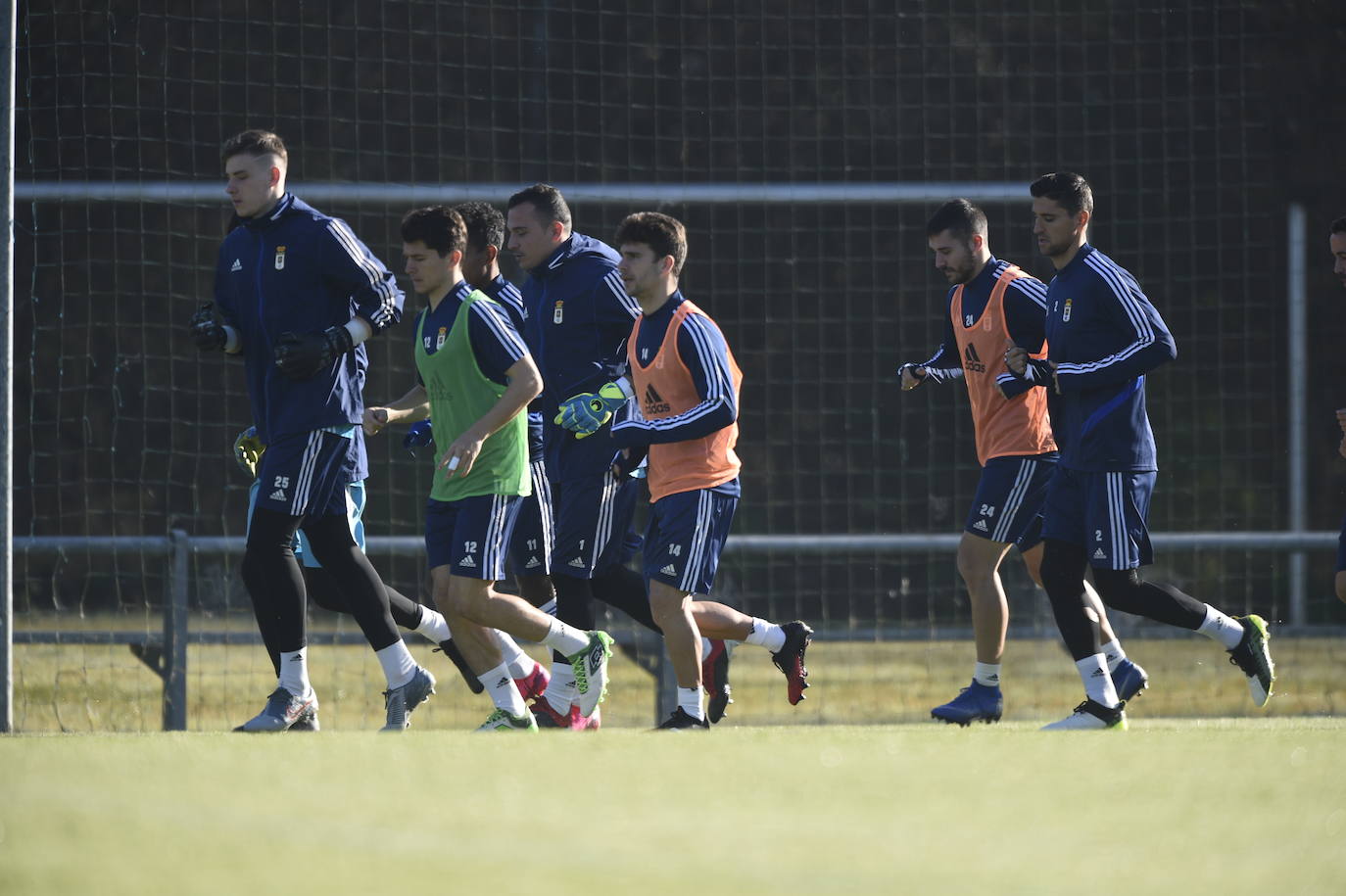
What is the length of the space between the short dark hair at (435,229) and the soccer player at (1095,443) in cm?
191

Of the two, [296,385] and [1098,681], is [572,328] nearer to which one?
[296,385]

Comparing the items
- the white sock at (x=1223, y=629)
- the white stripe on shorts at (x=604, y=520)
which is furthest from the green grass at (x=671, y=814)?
the white stripe on shorts at (x=604, y=520)

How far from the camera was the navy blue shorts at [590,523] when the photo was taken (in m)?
6.55

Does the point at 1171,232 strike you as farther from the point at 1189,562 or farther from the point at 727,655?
the point at 727,655

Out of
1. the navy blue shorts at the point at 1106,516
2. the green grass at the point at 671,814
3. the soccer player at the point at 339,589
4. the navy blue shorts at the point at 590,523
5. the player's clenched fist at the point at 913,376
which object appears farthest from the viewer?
the player's clenched fist at the point at 913,376

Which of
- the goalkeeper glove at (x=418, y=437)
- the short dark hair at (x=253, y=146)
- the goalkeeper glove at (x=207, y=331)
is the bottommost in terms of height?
the goalkeeper glove at (x=418, y=437)

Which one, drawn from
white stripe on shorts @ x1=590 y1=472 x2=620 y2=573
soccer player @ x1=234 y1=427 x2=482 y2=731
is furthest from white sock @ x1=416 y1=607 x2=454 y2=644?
white stripe on shorts @ x1=590 y1=472 x2=620 y2=573

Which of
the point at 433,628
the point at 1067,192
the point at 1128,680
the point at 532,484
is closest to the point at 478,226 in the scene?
the point at 532,484

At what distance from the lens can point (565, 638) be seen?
6113 millimetres

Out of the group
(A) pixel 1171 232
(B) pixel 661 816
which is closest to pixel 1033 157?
(A) pixel 1171 232

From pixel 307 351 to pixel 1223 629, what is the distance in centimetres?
325

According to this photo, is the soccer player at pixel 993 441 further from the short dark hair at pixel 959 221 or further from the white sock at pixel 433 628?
the white sock at pixel 433 628

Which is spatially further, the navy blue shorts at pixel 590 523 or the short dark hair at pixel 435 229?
the navy blue shorts at pixel 590 523

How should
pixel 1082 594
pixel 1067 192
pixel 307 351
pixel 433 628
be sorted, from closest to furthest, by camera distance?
pixel 307 351
pixel 1082 594
pixel 1067 192
pixel 433 628
